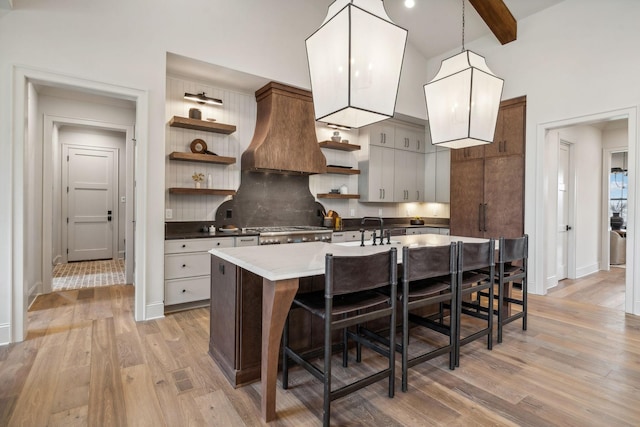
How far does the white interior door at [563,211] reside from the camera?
5266 millimetres

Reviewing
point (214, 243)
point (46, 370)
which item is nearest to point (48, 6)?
point (214, 243)

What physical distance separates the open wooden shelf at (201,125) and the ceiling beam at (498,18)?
142 inches

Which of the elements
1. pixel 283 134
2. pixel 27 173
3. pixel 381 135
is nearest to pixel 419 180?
pixel 381 135

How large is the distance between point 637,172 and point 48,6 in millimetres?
6028

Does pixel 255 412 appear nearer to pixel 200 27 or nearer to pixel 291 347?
pixel 291 347

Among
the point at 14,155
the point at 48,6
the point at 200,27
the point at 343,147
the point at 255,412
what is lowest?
the point at 255,412

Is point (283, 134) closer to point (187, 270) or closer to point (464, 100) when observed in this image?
point (187, 270)

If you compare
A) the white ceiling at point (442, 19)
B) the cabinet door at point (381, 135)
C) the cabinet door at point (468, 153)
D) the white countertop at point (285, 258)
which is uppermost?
the white ceiling at point (442, 19)

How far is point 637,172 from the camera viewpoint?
371 cm

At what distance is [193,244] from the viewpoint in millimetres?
3730

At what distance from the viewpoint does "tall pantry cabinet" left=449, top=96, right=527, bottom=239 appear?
4801 millimetres

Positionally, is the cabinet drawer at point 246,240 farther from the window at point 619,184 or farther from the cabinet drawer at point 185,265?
the window at point 619,184

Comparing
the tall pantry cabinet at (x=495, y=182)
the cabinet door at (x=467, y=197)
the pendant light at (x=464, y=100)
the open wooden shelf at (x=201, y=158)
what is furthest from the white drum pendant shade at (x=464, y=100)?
the cabinet door at (x=467, y=197)

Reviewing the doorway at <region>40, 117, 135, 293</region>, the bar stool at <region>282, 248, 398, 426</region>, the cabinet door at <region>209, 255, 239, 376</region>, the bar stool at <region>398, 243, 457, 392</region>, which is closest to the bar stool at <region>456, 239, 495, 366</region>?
the bar stool at <region>398, 243, 457, 392</region>
